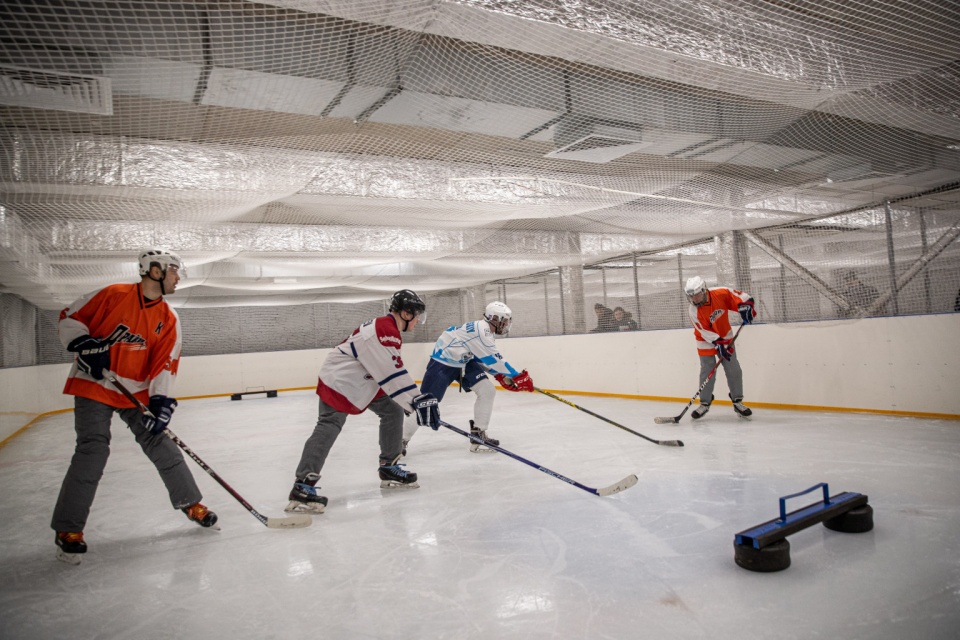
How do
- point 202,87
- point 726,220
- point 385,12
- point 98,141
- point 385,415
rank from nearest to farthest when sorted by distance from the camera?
point 385,12 → point 202,87 → point 385,415 → point 98,141 → point 726,220

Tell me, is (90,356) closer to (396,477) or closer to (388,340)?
(388,340)

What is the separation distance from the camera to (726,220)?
240 inches

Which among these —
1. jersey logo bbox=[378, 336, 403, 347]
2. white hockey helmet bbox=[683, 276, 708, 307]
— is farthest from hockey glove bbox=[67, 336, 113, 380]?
white hockey helmet bbox=[683, 276, 708, 307]

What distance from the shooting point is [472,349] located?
3775 mm

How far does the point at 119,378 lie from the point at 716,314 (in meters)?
4.34

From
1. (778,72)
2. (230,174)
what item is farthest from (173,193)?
(778,72)

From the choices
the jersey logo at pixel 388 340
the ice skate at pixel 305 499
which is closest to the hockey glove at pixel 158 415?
the ice skate at pixel 305 499

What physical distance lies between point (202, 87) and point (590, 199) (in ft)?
11.3

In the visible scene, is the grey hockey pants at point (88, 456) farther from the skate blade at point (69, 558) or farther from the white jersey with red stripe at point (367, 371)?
the white jersey with red stripe at point (367, 371)

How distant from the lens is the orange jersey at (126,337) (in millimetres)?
2268

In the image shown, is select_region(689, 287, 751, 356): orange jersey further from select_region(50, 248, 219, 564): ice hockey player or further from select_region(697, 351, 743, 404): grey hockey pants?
select_region(50, 248, 219, 564): ice hockey player

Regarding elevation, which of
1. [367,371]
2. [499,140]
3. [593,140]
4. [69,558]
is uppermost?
[499,140]

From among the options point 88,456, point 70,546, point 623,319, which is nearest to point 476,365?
point 88,456

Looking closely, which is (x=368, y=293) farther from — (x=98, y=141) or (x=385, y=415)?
(x=385, y=415)
